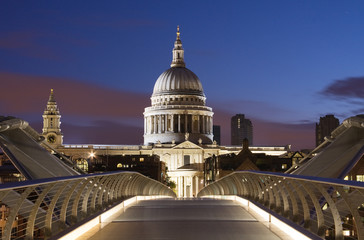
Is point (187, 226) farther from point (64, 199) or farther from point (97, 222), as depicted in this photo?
point (64, 199)

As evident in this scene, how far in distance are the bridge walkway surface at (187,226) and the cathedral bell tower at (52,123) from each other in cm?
17210

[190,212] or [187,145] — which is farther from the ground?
[187,145]

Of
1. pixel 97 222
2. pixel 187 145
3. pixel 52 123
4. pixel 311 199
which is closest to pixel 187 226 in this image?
pixel 97 222

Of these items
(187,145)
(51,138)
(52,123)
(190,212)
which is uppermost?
(52,123)

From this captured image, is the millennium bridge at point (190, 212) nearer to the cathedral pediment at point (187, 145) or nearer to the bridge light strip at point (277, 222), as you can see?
the bridge light strip at point (277, 222)

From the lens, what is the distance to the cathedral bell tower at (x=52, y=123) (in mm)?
187500

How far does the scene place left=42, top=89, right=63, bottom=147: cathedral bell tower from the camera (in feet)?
615

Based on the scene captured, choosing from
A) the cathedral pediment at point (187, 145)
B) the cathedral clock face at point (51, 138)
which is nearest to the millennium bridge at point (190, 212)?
the cathedral pediment at point (187, 145)

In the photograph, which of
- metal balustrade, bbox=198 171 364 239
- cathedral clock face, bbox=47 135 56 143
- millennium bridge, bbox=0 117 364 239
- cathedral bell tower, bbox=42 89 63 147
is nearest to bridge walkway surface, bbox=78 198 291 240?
millennium bridge, bbox=0 117 364 239

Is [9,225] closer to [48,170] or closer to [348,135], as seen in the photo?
[48,170]

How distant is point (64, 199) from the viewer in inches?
526

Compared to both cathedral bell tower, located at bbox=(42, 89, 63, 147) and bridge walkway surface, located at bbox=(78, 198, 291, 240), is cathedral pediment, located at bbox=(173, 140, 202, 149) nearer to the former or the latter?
cathedral bell tower, located at bbox=(42, 89, 63, 147)

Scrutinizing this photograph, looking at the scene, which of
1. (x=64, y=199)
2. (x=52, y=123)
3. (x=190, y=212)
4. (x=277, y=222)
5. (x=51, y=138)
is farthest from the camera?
(x=52, y=123)

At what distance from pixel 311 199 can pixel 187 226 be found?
3.24 m
